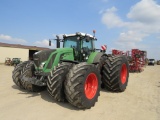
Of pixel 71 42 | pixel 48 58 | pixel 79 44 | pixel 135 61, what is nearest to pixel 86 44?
pixel 79 44

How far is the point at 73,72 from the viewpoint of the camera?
5520 mm

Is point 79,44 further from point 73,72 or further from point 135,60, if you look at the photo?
point 135,60

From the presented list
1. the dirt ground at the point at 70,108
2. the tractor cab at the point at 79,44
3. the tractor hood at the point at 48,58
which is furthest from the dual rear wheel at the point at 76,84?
the tractor cab at the point at 79,44

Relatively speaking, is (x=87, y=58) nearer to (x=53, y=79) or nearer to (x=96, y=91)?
(x=96, y=91)

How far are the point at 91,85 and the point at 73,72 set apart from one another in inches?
41.4

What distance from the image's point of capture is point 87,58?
7914 millimetres

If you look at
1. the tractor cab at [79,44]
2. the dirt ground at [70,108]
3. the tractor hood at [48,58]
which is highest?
the tractor cab at [79,44]

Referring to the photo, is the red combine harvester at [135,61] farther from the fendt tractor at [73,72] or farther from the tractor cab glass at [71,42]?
the tractor cab glass at [71,42]

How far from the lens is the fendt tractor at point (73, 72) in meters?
5.48

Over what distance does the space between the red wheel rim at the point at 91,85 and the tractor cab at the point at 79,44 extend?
1.53 metres

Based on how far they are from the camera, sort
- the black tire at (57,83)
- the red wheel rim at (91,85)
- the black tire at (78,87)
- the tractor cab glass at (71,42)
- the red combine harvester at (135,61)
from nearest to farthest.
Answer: the black tire at (78,87), the black tire at (57,83), the red wheel rim at (91,85), the tractor cab glass at (71,42), the red combine harvester at (135,61)

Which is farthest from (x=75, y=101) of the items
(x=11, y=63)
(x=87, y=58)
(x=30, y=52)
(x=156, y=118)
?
(x=30, y=52)

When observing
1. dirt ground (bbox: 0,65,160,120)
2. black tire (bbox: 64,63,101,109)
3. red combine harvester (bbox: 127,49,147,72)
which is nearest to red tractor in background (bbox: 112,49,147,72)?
red combine harvester (bbox: 127,49,147,72)

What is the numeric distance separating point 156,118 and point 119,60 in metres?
3.15
